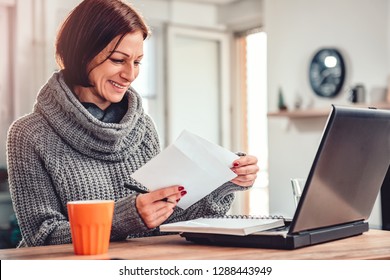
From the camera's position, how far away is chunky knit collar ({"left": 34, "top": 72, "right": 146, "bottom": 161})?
53.4 inches

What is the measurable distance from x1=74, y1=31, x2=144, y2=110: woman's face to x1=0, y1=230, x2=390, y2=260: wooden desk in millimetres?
457

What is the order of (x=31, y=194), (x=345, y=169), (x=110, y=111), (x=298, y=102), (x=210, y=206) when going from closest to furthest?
(x=345, y=169)
(x=31, y=194)
(x=210, y=206)
(x=110, y=111)
(x=298, y=102)

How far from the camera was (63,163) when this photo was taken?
1350 mm

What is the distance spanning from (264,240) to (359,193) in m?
0.23

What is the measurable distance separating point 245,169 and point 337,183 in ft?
0.98

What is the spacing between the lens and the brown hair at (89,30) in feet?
4.62

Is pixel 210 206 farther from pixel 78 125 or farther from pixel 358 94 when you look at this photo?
pixel 358 94

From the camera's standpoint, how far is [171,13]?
506cm

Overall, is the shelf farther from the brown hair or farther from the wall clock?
the brown hair

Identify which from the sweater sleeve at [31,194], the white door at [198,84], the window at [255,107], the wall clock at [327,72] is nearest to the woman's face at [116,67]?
the sweater sleeve at [31,194]

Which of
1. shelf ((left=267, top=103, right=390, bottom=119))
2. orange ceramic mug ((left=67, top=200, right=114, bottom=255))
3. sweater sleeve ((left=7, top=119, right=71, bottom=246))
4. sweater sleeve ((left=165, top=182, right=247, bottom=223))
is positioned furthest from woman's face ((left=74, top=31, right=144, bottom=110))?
shelf ((left=267, top=103, right=390, bottom=119))

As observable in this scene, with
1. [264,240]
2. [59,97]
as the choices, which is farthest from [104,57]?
[264,240]

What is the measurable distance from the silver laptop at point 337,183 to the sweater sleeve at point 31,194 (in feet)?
0.99

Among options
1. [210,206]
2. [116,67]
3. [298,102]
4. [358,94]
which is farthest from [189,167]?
[298,102]
